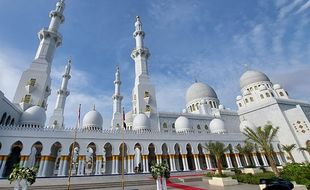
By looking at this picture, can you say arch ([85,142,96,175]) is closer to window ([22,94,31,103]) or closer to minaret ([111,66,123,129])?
minaret ([111,66,123,129])

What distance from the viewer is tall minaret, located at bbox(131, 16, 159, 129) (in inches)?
1237

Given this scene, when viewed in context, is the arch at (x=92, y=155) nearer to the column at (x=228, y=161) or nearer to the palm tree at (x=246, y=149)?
the column at (x=228, y=161)

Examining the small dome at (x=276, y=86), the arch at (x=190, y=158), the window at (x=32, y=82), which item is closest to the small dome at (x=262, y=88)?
the small dome at (x=276, y=86)

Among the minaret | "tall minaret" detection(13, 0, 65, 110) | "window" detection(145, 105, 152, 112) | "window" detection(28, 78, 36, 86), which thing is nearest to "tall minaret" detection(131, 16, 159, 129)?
"window" detection(145, 105, 152, 112)

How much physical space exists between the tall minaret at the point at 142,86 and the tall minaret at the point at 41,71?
14.7 metres

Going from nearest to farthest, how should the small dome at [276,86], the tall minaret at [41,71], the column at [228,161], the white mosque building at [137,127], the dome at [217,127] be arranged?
the white mosque building at [137,127]
the tall minaret at [41,71]
the column at [228,161]
the dome at [217,127]
the small dome at [276,86]

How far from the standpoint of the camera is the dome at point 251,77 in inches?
1831

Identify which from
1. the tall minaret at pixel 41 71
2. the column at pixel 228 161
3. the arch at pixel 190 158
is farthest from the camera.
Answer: the arch at pixel 190 158

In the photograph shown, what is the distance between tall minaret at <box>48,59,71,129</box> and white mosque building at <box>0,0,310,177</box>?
18cm

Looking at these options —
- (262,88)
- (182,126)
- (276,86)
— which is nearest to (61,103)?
(182,126)

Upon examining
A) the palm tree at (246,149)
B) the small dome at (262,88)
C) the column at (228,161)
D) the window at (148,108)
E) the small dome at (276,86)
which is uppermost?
the small dome at (276,86)

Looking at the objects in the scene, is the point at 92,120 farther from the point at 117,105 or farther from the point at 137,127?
the point at 117,105

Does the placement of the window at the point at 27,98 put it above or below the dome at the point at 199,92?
below

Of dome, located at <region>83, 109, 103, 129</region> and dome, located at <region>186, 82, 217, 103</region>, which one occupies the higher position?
dome, located at <region>186, 82, 217, 103</region>
